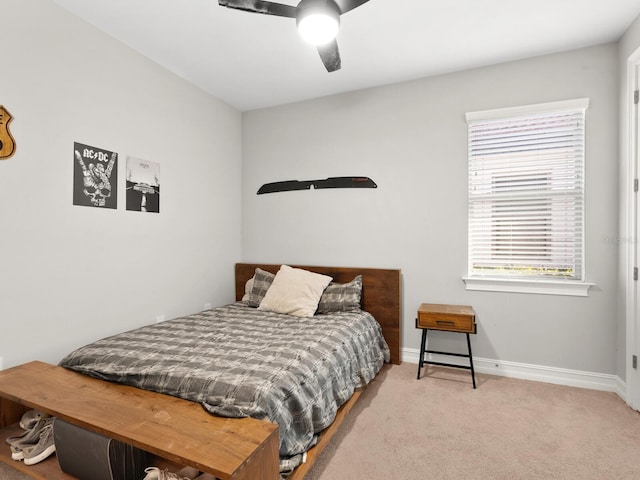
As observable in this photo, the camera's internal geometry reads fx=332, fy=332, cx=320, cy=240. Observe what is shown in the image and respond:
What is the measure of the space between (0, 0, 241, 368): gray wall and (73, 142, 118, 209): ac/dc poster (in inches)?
1.7

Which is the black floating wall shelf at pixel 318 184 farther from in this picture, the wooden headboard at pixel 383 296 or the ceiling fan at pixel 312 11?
the ceiling fan at pixel 312 11

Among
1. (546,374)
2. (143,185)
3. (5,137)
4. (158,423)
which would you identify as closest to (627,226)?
(546,374)

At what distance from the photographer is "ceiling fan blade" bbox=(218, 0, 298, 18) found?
1.64 metres

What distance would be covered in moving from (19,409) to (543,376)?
12.3 feet

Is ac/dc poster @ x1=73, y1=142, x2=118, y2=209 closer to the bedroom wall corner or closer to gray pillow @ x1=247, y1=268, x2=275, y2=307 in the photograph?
gray pillow @ x1=247, y1=268, x2=275, y2=307

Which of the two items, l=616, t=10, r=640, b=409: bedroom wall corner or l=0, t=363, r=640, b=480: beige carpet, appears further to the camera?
l=616, t=10, r=640, b=409: bedroom wall corner

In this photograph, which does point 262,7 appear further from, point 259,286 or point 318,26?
point 259,286

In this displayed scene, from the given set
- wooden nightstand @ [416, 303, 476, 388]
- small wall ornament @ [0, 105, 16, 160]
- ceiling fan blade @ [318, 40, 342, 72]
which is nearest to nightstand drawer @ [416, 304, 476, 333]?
wooden nightstand @ [416, 303, 476, 388]

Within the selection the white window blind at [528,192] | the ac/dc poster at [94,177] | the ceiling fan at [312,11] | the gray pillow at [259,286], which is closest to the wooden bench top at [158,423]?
the ac/dc poster at [94,177]

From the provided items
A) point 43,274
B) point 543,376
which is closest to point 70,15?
point 43,274

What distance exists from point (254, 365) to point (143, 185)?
1.89m

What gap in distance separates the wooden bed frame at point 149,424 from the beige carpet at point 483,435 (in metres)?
0.21

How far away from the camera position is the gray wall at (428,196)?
A: 2633 mm

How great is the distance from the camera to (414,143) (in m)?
3.22
